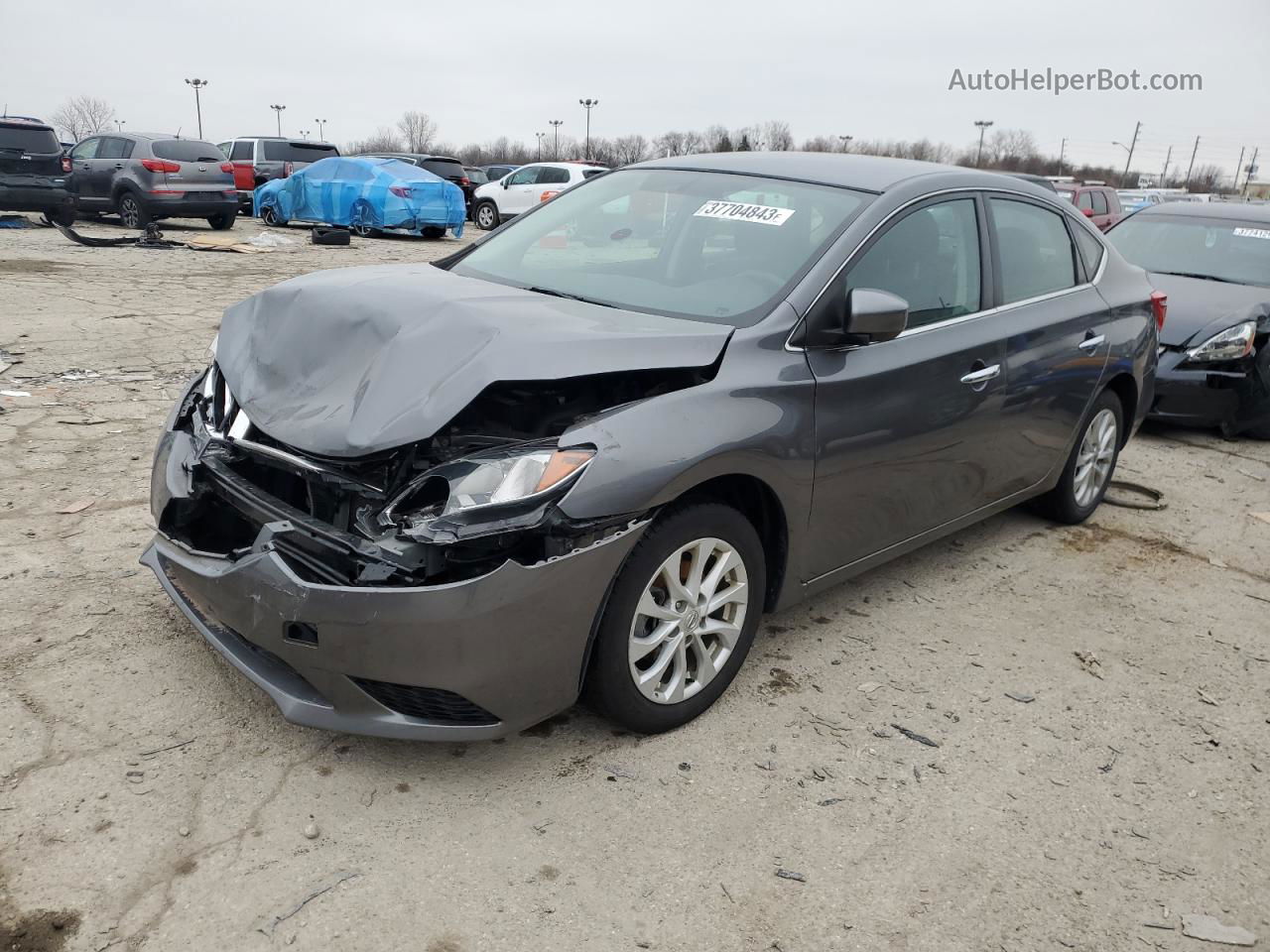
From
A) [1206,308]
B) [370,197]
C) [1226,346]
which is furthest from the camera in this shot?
[370,197]

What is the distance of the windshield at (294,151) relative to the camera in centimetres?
2220

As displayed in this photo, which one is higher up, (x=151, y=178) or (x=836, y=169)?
(x=836, y=169)

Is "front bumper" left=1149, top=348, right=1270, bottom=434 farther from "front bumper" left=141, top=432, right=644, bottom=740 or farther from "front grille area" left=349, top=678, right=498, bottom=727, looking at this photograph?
"front grille area" left=349, top=678, right=498, bottom=727

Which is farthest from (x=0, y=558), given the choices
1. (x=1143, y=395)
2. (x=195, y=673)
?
(x=1143, y=395)

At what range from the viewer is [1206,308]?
7.02m

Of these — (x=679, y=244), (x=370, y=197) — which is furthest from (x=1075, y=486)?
(x=370, y=197)

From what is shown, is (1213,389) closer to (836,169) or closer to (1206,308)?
(1206,308)

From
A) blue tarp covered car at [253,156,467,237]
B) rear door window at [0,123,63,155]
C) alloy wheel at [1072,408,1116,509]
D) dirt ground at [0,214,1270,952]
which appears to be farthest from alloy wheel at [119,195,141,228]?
alloy wheel at [1072,408,1116,509]

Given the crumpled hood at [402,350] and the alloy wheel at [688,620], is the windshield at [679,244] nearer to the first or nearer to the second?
the crumpled hood at [402,350]

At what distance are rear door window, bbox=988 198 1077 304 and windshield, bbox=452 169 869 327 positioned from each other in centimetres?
91

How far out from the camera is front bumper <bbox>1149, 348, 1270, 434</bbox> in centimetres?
676

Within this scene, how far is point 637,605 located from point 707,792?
564 millimetres

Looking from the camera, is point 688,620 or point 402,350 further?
point 688,620

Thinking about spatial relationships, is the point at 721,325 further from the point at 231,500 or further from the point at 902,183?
the point at 231,500
